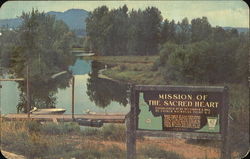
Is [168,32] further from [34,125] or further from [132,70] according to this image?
[34,125]

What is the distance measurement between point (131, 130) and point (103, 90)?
0.71 m

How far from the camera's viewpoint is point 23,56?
7.11m

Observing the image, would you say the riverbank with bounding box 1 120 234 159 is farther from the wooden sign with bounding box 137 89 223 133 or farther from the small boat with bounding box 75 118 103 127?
the wooden sign with bounding box 137 89 223 133

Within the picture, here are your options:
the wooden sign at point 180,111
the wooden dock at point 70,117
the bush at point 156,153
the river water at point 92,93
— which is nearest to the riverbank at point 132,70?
the river water at point 92,93

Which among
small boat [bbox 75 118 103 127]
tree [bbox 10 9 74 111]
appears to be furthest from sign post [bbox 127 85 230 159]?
tree [bbox 10 9 74 111]

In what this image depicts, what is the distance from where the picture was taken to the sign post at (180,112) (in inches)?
252

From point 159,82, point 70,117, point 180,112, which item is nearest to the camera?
point 180,112

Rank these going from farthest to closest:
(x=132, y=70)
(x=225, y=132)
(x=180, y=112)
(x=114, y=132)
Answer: (x=114, y=132), (x=132, y=70), (x=180, y=112), (x=225, y=132)

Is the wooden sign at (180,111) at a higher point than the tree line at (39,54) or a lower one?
lower

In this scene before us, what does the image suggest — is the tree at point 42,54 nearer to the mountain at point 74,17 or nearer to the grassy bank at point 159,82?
the mountain at point 74,17

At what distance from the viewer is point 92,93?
270 inches

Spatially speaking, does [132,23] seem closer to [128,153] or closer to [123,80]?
[123,80]

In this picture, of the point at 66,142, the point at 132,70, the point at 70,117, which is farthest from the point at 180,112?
the point at 66,142

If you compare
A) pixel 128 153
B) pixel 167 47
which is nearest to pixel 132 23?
pixel 167 47
